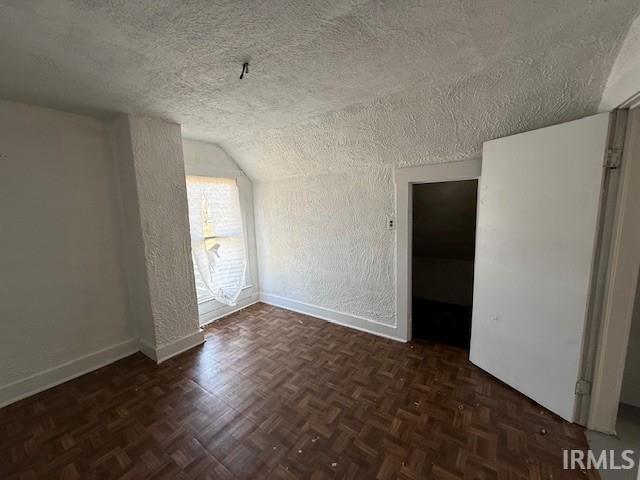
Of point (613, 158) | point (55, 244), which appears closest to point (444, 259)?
point (613, 158)

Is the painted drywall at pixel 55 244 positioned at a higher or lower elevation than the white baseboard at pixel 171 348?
higher

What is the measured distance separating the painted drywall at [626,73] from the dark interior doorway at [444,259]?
127 cm

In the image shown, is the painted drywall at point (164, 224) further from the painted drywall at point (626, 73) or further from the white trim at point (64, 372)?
the painted drywall at point (626, 73)

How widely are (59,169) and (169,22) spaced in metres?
1.78

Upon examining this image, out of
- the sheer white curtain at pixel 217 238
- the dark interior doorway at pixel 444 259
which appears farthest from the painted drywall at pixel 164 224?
the dark interior doorway at pixel 444 259

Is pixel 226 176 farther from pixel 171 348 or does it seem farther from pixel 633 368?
pixel 633 368

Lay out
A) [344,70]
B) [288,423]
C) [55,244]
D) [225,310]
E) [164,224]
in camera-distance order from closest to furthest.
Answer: [344,70] → [288,423] → [55,244] → [164,224] → [225,310]

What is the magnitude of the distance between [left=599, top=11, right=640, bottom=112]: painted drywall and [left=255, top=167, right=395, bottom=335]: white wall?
1384 millimetres

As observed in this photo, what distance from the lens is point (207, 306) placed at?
9.82ft

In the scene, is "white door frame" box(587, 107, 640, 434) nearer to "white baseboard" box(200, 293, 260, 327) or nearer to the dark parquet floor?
the dark parquet floor

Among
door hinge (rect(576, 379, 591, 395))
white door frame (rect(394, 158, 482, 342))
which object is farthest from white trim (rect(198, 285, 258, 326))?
door hinge (rect(576, 379, 591, 395))

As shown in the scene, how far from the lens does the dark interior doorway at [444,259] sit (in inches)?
106

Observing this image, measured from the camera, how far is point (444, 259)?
3.70 m

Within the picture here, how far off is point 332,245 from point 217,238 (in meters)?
1.43
